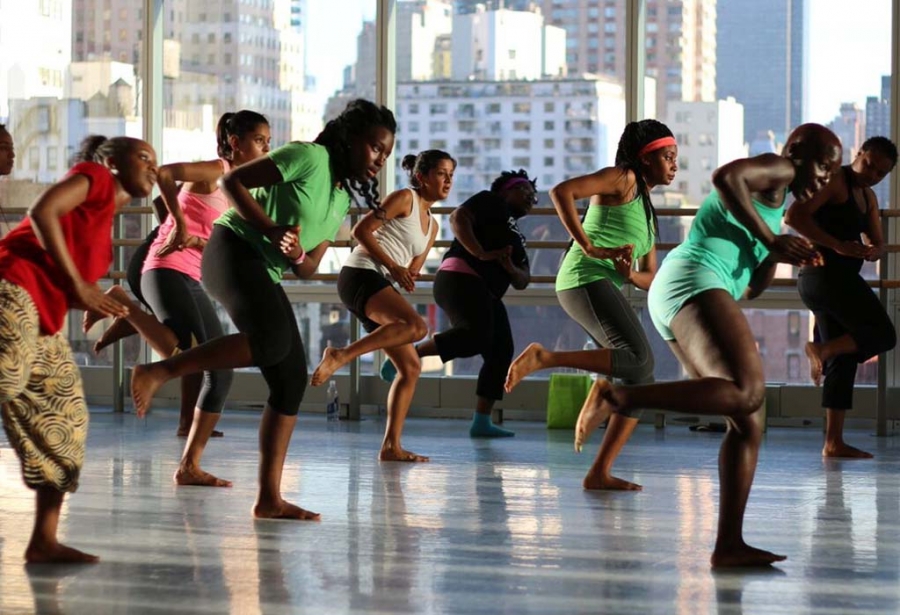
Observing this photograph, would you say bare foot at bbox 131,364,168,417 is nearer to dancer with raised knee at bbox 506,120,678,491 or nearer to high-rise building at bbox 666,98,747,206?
dancer with raised knee at bbox 506,120,678,491

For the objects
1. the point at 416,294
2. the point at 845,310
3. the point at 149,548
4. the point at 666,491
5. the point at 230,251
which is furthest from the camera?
the point at 416,294

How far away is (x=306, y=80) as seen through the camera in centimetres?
939

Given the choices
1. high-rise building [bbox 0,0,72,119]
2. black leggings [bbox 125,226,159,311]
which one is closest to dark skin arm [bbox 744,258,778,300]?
black leggings [bbox 125,226,159,311]

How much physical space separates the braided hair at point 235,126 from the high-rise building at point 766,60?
385cm

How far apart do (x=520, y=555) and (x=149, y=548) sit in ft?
3.32

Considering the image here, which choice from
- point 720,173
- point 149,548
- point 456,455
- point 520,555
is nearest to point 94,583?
point 149,548

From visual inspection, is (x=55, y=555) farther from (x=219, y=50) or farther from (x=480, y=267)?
(x=219, y=50)

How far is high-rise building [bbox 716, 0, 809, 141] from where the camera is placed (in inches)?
338

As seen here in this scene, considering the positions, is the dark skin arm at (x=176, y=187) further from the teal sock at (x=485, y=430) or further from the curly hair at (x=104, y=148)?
the teal sock at (x=485, y=430)

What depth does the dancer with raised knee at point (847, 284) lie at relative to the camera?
256 inches

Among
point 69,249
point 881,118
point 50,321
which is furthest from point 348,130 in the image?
point 881,118

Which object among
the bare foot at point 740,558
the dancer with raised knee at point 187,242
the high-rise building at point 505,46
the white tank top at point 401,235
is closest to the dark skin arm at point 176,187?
the dancer with raised knee at point 187,242

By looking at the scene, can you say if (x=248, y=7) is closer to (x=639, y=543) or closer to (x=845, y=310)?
(x=845, y=310)

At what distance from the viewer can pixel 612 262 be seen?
18.3ft
